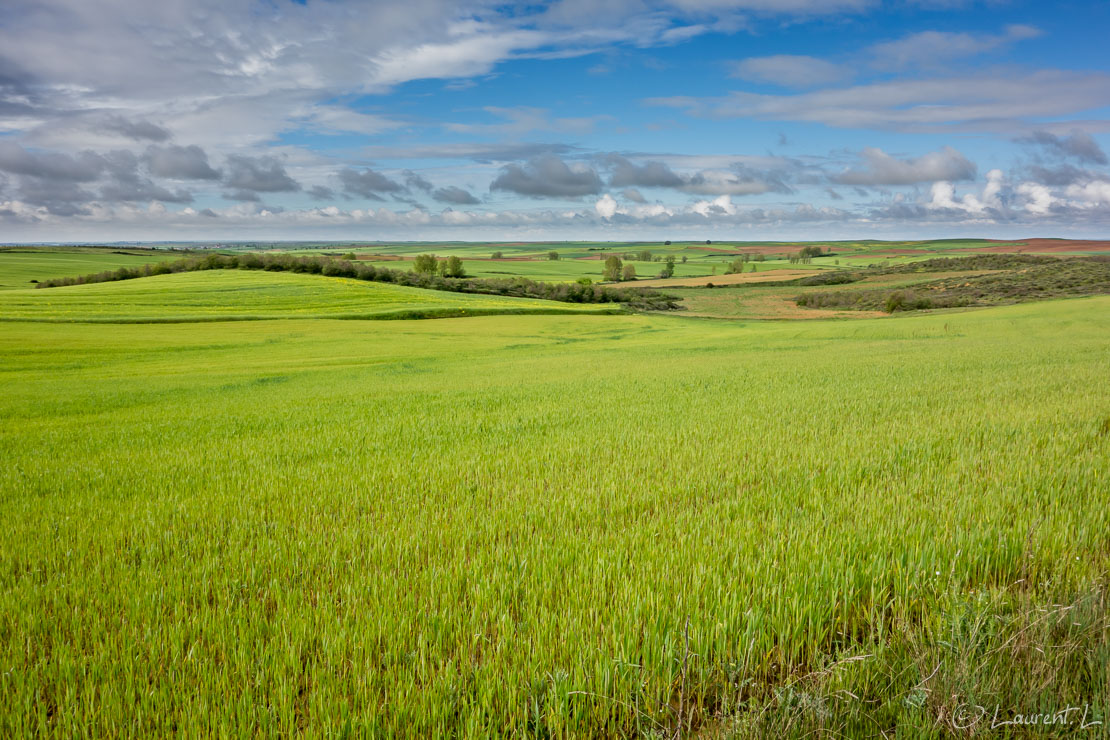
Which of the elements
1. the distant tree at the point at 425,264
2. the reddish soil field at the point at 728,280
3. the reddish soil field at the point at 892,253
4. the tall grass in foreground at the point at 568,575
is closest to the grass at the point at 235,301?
the distant tree at the point at 425,264

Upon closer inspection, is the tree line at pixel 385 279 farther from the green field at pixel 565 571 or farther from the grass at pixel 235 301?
the green field at pixel 565 571

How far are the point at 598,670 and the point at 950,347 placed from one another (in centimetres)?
2738

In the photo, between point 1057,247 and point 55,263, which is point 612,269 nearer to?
point 1057,247

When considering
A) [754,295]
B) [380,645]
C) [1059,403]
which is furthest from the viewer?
[754,295]

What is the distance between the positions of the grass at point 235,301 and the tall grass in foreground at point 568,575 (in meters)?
50.5

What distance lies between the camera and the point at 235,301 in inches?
2504

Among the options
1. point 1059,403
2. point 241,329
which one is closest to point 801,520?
point 1059,403

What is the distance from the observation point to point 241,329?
157 feet

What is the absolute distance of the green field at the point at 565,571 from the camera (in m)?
2.76

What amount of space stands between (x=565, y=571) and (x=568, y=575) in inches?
7.7

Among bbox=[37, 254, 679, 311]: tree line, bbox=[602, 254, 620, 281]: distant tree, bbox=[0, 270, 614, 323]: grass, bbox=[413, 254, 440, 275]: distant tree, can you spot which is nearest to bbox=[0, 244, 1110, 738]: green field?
bbox=[0, 270, 614, 323]: grass

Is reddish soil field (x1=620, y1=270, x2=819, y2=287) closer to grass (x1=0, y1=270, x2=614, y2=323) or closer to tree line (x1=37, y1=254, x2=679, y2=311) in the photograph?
tree line (x1=37, y1=254, x2=679, y2=311)

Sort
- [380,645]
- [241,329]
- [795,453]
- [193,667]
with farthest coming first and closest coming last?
[241,329] → [795,453] → [380,645] → [193,667]

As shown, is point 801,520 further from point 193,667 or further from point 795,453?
point 193,667
